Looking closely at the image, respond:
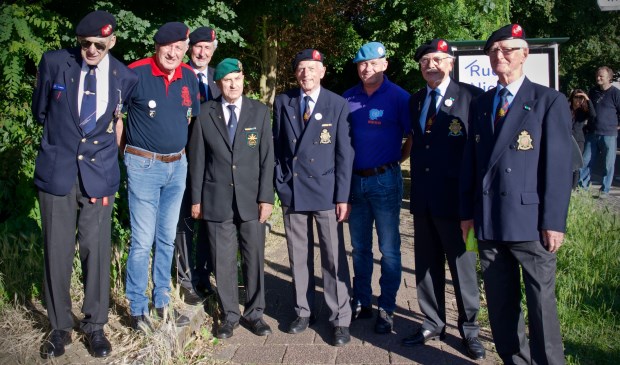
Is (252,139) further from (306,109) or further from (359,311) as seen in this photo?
(359,311)

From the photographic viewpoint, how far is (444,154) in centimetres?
452

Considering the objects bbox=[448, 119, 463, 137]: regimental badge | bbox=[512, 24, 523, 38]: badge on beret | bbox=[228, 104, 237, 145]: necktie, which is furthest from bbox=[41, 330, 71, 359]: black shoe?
bbox=[512, 24, 523, 38]: badge on beret

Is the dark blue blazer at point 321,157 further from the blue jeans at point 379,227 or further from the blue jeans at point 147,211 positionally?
the blue jeans at point 147,211

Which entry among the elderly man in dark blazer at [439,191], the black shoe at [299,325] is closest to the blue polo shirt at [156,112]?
the black shoe at [299,325]

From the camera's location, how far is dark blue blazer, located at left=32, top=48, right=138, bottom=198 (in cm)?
416

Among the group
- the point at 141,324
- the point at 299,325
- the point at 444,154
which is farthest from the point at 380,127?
the point at 141,324

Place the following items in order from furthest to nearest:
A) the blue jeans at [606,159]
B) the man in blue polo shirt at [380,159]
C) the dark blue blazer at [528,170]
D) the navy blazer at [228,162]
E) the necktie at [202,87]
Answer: the blue jeans at [606,159], the necktie at [202,87], the man in blue polo shirt at [380,159], the navy blazer at [228,162], the dark blue blazer at [528,170]

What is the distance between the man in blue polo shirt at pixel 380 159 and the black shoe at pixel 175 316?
57.1 inches

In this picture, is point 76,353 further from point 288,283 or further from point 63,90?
point 288,283

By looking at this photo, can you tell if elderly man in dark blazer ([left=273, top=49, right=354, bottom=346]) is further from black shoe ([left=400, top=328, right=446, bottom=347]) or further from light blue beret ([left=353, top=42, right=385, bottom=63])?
black shoe ([left=400, top=328, right=446, bottom=347])

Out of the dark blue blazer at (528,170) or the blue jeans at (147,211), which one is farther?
the blue jeans at (147,211)

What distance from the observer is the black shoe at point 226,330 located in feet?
16.0

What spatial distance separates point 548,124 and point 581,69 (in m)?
23.2

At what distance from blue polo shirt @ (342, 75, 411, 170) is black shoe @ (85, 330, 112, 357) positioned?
2.18 m
